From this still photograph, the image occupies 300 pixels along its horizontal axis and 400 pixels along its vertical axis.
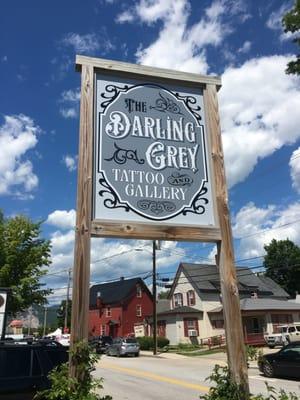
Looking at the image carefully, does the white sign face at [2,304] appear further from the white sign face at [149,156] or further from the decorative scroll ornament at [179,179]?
the decorative scroll ornament at [179,179]

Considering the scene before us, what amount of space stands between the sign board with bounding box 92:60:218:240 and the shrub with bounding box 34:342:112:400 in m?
1.15

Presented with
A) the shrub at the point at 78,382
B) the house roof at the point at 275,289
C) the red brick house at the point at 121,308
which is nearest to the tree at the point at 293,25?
the shrub at the point at 78,382

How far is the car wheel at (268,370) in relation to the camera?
55.3 ft

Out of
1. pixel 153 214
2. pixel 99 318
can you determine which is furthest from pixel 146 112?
pixel 99 318

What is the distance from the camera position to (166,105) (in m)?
4.95

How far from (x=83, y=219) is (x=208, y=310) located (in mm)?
41576

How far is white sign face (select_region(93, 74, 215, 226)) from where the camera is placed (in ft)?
14.6

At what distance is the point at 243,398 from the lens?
3959 mm

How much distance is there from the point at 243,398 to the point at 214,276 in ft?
146

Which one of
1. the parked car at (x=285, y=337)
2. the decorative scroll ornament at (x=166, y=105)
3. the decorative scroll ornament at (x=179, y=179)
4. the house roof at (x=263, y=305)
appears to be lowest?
the parked car at (x=285, y=337)

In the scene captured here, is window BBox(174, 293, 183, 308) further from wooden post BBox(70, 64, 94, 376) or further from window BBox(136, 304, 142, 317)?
wooden post BBox(70, 64, 94, 376)

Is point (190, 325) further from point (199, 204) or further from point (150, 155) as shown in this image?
point (150, 155)

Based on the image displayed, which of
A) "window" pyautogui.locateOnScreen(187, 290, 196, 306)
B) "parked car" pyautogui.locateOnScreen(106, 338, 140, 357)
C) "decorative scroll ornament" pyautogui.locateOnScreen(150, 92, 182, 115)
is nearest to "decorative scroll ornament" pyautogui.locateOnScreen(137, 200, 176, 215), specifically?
"decorative scroll ornament" pyautogui.locateOnScreen(150, 92, 182, 115)

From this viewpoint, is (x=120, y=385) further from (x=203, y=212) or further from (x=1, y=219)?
(x=1, y=219)
